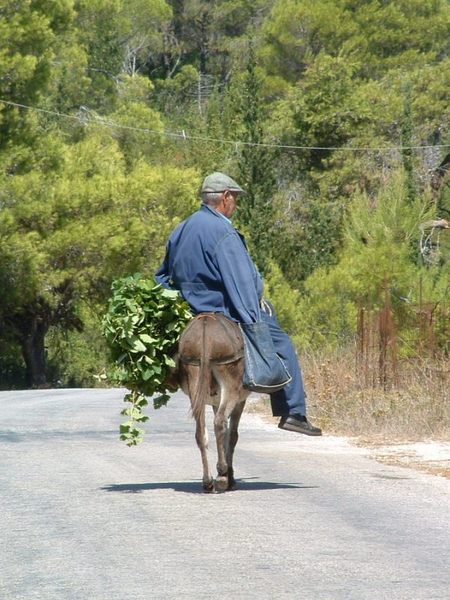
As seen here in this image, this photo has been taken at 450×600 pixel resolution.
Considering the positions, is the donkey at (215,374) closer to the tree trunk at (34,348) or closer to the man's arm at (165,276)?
the man's arm at (165,276)

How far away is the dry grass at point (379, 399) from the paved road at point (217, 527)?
Answer: 185cm

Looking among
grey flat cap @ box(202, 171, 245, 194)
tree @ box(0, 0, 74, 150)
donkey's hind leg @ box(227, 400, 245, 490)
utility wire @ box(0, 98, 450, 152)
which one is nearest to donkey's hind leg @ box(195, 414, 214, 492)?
donkey's hind leg @ box(227, 400, 245, 490)

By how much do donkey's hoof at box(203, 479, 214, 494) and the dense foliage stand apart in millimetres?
12242

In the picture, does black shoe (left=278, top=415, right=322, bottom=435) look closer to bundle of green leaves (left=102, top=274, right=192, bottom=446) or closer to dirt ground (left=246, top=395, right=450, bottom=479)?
bundle of green leaves (left=102, top=274, right=192, bottom=446)

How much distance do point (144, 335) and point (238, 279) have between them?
86 cm

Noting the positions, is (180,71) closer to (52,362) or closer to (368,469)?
(52,362)

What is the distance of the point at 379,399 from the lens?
19.0 metres

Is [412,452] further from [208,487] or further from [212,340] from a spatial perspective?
[212,340]

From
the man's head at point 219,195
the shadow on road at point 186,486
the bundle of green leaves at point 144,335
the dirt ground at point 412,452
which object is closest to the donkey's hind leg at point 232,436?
the shadow on road at point 186,486

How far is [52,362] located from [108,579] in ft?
155

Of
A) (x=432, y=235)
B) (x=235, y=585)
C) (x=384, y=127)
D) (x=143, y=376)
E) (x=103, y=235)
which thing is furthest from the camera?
(x=384, y=127)

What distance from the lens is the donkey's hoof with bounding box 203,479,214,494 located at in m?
10.9

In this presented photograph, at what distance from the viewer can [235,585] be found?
23.7 ft

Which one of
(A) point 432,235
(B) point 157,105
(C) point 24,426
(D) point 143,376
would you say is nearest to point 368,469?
(D) point 143,376
